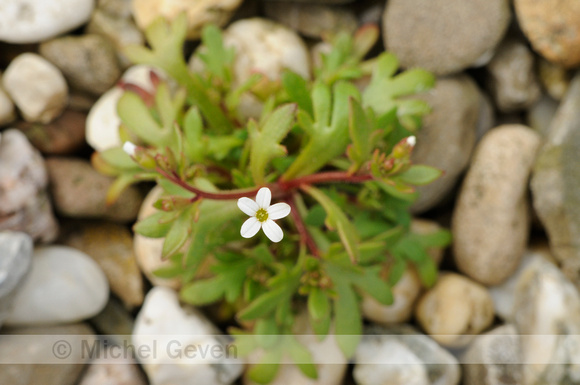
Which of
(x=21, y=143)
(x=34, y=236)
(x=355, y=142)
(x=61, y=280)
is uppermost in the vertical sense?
(x=355, y=142)

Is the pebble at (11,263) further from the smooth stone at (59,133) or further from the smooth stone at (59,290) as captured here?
the smooth stone at (59,133)

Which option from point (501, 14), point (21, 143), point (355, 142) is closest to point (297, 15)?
point (501, 14)

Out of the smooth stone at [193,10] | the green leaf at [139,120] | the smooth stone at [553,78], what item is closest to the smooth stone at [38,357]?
the green leaf at [139,120]

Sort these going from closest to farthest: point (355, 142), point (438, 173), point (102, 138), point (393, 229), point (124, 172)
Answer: point (355, 142) → point (438, 173) → point (393, 229) → point (124, 172) → point (102, 138)

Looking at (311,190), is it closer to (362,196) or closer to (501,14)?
(362,196)

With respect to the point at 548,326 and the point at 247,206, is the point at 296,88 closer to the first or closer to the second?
the point at 247,206

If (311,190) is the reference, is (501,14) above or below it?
above

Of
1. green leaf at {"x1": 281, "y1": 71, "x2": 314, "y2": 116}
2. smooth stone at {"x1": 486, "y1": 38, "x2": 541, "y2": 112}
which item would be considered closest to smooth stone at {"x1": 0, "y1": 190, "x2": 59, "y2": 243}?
green leaf at {"x1": 281, "y1": 71, "x2": 314, "y2": 116}
